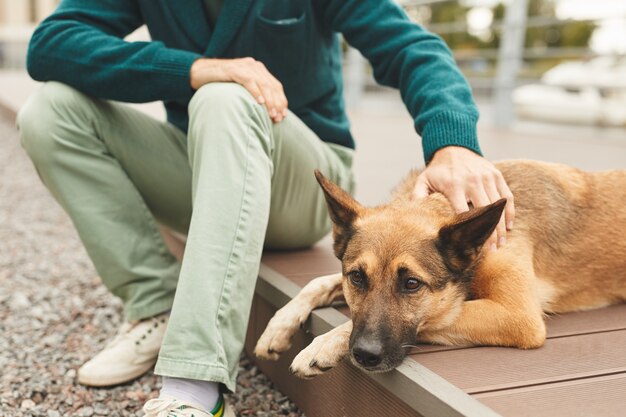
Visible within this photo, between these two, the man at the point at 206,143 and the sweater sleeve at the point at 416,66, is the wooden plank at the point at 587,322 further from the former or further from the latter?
the sweater sleeve at the point at 416,66

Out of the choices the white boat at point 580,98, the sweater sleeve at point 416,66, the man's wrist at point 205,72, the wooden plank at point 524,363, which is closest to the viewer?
the wooden plank at point 524,363

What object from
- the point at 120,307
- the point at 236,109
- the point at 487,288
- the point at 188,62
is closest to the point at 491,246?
the point at 487,288

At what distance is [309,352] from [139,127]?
1267 mm

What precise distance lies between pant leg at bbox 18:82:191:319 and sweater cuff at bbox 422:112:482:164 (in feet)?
3.54

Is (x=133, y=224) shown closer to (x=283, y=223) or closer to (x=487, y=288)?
(x=283, y=223)

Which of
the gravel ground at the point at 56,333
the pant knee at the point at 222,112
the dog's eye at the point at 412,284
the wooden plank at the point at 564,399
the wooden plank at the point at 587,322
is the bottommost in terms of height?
the gravel ground at the point at 56,333

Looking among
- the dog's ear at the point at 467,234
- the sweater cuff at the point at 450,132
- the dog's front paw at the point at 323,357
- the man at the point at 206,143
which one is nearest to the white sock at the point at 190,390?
the man at the point at 206,143

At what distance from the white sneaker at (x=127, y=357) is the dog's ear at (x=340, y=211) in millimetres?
871

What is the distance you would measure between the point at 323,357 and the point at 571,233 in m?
1.08

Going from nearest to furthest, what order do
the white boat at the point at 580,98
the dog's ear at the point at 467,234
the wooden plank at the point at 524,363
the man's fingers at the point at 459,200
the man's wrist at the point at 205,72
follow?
the wooden plank at the point at 524,363, the dog's ear at the point at 467,234, the man's fingers at the point at 459,200, the man's wrist at the point at 205,72, the white boat at the point at 580,98

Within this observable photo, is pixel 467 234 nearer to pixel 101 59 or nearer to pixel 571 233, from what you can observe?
pixel 571 233

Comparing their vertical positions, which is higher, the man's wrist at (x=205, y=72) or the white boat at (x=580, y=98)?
the man's wrist at (x=205, y=72)

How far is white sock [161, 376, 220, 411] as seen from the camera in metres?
1.92

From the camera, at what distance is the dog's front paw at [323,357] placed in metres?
1.95
